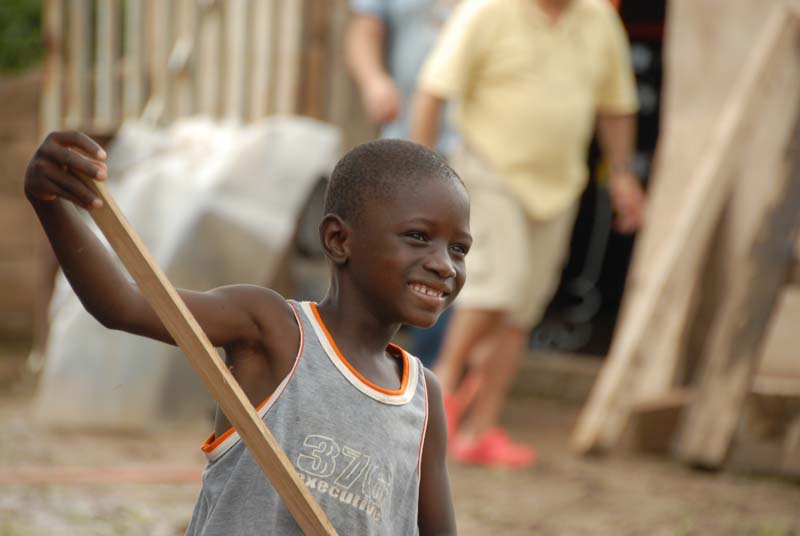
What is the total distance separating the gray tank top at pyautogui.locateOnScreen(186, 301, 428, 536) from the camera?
178 centimetres

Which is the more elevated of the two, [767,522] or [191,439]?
[767,522]

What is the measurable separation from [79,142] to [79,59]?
213 inches

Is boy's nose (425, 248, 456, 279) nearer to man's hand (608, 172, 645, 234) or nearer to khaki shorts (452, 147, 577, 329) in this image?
khaki shorts (452, 147, 577, 329)

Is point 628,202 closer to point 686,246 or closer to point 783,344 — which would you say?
point 686,246

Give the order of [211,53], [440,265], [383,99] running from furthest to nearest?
[211,53]
[383,99]
[440,265]

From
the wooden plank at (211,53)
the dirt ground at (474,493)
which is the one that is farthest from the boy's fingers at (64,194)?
the wooden plank at (211,53)

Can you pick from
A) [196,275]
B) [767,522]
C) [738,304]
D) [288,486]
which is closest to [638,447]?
[738,304]

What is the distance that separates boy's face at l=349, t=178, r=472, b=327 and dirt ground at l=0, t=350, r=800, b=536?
6.22ft

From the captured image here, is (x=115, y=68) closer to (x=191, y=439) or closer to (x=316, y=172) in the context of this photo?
(x=316, y=172)

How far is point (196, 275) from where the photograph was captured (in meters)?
5.20

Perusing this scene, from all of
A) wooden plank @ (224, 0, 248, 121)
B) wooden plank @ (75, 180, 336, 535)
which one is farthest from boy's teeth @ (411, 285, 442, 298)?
wooden plank @ (224, 0, 248, 121)

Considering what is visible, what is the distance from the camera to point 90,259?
1.70 meters

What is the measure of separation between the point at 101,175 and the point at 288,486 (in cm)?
45

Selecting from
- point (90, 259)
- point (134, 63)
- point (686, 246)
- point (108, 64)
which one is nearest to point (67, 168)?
point (90, 259)
